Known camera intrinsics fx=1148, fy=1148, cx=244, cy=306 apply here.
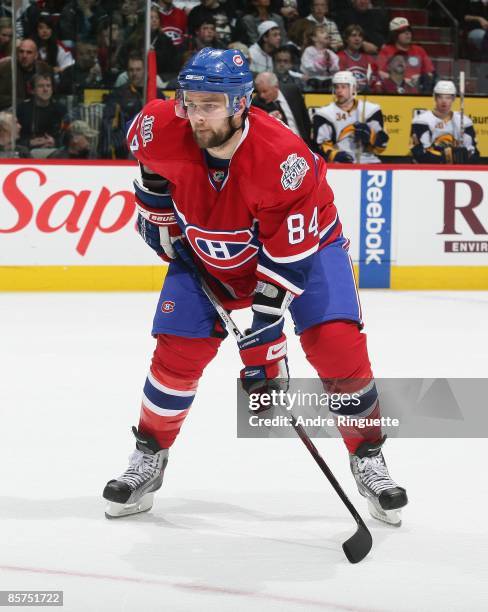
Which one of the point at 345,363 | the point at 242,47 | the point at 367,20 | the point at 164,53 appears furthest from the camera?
the point at 367,20

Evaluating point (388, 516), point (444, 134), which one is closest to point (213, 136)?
point (388, 516)

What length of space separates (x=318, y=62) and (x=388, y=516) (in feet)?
21.1

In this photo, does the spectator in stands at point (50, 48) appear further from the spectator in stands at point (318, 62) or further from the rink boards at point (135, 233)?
the spectator in stands at point (318, 62)

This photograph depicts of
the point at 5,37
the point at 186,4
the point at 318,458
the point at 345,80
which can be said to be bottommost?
the point at 345,80

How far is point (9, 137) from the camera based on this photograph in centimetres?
734

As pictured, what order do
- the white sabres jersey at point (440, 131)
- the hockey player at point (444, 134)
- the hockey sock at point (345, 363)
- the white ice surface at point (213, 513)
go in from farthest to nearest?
1. the white sabres jersey at point (440, 131)
2. the hockey player at point (444, 134)
3. the hockey sock at point (345, 363)
4. the white ice surface at point (213, 513)

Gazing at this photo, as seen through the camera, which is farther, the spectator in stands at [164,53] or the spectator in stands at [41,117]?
the spectator in stands at [164,53]

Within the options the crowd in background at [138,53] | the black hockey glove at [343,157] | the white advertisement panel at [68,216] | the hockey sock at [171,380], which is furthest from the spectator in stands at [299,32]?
the hockey sock at [171,380]

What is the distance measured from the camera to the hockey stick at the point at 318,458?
2.67 m

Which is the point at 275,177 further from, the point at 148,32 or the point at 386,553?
the point at 148,32

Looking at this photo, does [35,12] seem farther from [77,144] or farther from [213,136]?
[213,136]

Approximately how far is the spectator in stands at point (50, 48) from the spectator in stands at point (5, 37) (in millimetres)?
376

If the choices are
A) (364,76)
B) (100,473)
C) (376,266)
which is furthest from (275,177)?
(364,76)

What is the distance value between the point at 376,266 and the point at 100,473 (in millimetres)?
4417
